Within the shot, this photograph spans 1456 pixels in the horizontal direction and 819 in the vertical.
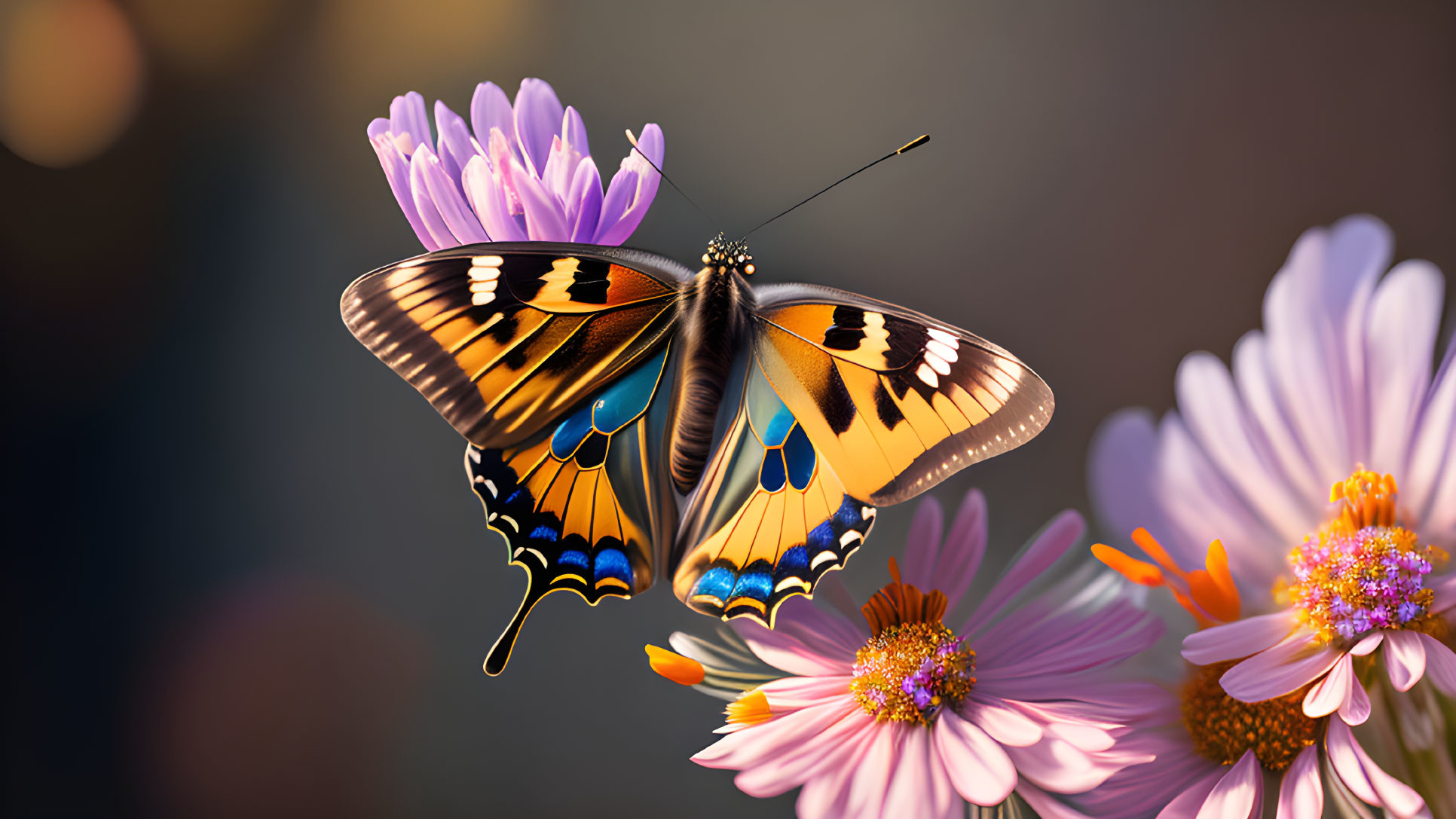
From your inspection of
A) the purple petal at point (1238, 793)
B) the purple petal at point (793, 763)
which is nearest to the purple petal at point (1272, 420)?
the purple petal at point (1238, 793)

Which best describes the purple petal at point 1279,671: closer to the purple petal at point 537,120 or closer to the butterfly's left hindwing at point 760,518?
the butterfly's left hindwing at point 760,518

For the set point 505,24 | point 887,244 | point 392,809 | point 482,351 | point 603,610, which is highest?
point 505,24

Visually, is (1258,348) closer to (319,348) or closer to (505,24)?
(505,24)

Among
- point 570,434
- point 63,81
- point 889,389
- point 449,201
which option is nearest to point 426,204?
point 449,201

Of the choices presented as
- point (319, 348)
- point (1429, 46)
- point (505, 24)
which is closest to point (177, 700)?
point (319, 348)

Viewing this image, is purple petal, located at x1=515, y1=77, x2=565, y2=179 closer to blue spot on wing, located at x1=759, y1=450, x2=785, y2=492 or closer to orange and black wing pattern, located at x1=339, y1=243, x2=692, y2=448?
orange and black wing pattern, located at x1=339, y1=243, x2=692, y2=448

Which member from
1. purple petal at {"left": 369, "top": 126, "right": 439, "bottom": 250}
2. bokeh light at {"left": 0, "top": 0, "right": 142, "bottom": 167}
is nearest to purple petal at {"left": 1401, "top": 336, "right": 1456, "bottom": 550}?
purple petal at {"left": 369, "top": 126, "right": 439, "bottom": 250}

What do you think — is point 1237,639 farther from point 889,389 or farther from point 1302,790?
point 889,389
